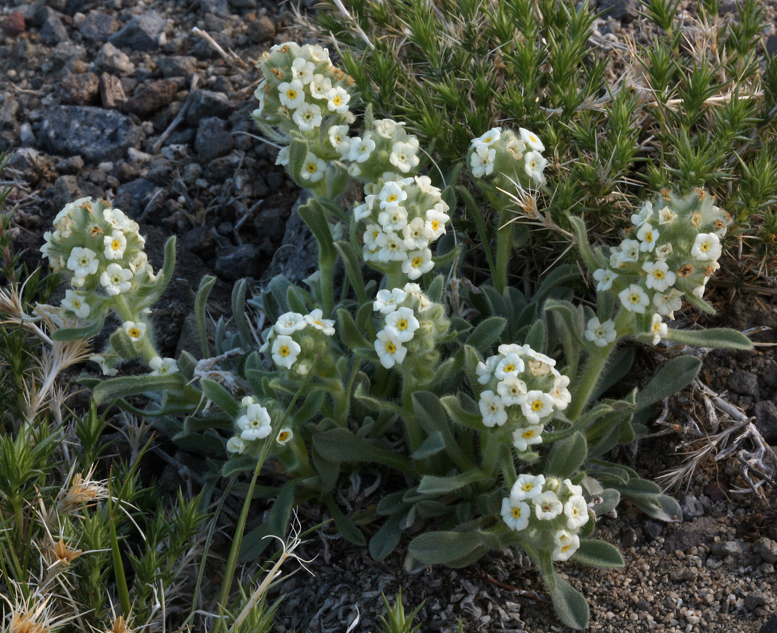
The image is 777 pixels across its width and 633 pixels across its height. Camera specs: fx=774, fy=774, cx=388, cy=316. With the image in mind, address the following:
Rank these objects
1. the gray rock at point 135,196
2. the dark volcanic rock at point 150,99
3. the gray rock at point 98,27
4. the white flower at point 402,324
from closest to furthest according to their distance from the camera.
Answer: the white flower at point 402,324 < the gray rock at point 135,196 < the dark volcanic rock at point 150,99 < the gray rock at point 98,27

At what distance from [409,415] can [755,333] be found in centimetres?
188

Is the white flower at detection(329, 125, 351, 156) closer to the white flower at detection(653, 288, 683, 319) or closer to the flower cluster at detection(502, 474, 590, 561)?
the white flower at detection(653, 288, 683, 319)

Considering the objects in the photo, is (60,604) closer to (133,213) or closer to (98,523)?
(98,523)

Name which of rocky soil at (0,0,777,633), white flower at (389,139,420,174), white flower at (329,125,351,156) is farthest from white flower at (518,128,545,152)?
rocky soil at (0,0,777,633)

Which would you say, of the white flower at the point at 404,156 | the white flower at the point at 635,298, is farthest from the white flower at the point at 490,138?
the white flower at the point at 635,298

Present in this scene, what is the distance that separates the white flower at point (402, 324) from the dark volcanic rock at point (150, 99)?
330 centimetres

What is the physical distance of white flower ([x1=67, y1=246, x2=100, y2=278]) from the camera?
10.3 ft

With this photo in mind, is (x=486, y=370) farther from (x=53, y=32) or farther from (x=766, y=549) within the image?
(x=53, y=32)

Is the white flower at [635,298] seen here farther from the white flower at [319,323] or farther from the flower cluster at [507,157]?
the white flower at [319,323]

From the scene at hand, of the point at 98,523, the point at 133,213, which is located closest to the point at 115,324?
the point at 133,213

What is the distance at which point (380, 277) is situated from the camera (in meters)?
4.37

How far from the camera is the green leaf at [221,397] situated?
3188 mm

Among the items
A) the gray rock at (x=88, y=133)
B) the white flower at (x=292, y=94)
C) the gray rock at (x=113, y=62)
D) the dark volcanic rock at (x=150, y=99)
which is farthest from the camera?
the gray rock at (x=113, y=62)

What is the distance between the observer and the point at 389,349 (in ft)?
9.66
